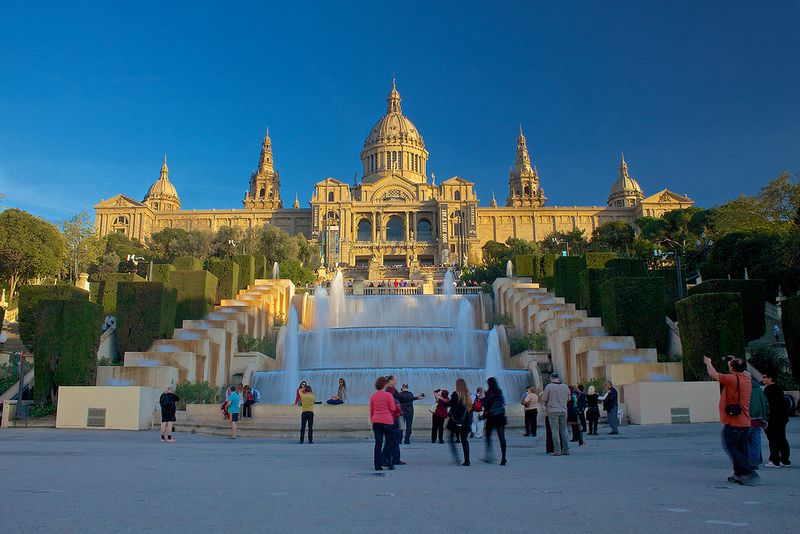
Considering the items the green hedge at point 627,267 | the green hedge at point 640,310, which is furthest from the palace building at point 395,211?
the green hedge at point 640,310

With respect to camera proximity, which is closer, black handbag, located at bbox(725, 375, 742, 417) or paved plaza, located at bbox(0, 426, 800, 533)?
paved plaza, located at bbox(0, 426, 800, 533)

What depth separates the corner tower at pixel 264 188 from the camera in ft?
406

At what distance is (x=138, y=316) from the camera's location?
1089 inches

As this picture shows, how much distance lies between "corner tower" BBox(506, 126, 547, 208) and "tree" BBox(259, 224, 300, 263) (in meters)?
55.0

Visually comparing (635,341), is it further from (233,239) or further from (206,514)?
(233,239)

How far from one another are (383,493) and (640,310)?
72.0 ft

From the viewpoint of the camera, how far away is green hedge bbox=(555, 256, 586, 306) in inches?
1431

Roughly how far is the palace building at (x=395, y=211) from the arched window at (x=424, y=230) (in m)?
0.15

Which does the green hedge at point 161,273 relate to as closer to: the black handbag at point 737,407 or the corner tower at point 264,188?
the black handbag at point 737,407

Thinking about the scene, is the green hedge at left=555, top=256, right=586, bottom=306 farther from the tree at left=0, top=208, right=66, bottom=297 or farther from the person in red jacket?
the tree at left=0, top=208, right=66, bottom=297

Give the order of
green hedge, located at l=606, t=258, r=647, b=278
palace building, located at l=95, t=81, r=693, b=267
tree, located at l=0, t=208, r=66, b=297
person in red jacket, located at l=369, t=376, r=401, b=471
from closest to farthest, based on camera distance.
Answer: person in red jacket, located at l=369, t=376, r=401, b=471, green hedge, located at l=606, t=258, r=647, b=278, tree, located at l=0, t=208, r=66, b=297, palace building, located at l=95, t=81, r=693, b=267

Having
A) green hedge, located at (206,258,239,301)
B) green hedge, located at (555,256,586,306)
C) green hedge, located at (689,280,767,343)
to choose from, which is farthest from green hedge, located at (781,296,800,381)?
green hedge, located at (206,258,239,301)

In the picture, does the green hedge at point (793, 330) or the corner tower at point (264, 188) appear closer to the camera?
the green hedge at point (793, 330)

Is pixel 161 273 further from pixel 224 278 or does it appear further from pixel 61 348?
pixel 61 348
